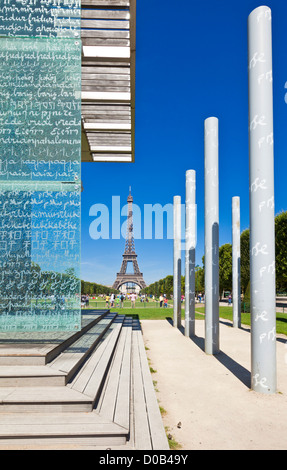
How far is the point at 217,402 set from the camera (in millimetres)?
5555

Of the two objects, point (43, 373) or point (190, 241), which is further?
point (190, 241)

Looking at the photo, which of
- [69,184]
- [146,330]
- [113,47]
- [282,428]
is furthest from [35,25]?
[146,330]

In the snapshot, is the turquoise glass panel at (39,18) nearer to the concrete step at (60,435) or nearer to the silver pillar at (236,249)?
the concrete step at (60,435)

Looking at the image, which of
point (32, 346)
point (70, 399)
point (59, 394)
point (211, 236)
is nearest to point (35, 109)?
point (32, 346)

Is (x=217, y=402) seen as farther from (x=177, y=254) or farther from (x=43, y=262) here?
(x=177, y=254)

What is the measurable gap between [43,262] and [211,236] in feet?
15.6

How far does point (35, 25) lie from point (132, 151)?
24.6ft

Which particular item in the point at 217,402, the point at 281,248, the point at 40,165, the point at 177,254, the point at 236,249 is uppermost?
the point at 40,165

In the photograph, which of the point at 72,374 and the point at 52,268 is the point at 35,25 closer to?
the point at 52,268

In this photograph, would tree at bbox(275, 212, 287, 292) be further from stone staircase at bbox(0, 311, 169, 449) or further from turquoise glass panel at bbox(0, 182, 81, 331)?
turquoise glass panel at bbox(0, 182, 81, 331)

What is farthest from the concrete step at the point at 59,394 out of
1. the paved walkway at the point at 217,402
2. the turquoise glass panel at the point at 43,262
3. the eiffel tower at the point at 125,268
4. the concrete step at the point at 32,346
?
the eiffel tower at the point at 125,268

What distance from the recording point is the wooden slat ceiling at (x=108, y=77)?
8.28 m

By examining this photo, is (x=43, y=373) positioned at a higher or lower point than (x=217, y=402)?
higher

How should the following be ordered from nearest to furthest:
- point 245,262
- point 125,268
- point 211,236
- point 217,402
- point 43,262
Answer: point 217,402 → point 43,262 → point 211,236 → point 245,262 → point 125,268
